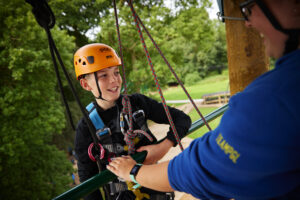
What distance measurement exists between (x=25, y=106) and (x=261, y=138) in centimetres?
649

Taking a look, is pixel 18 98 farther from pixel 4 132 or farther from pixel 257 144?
pixel 257 144

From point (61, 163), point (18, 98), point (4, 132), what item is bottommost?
point (61, 163)

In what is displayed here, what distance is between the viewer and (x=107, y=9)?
10969 mm

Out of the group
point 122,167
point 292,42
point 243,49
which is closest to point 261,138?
point 292,42

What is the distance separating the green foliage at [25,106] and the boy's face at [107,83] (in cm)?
472

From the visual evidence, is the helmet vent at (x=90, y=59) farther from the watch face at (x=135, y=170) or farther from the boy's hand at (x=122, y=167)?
the watch face at (x=135, y=170)

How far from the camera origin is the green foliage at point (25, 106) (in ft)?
17.0

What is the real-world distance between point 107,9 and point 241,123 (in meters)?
12.0

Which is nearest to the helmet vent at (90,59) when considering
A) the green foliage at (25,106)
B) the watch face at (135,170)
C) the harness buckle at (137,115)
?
the harness buckle at (137,115)

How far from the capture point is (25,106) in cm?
564

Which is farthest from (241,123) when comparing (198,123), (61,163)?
(61,163)

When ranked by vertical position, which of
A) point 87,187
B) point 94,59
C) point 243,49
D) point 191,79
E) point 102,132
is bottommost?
point 191,79

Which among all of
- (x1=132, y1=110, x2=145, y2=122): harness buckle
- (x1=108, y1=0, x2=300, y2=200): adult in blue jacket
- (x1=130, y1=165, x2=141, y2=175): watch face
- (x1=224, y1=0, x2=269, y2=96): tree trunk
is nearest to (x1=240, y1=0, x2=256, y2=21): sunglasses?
(x1=108, y1=0, x2=300, y2=200): adult in blue jacket

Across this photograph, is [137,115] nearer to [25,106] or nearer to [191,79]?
[25,106]
